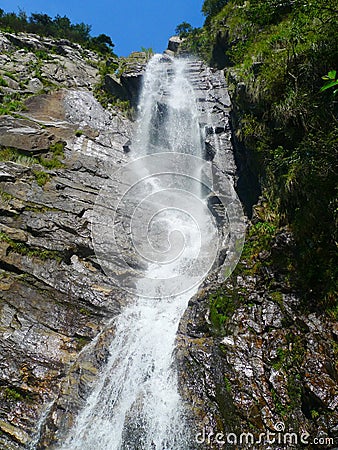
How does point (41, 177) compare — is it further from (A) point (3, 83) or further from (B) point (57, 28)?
(B) point (57, 28)

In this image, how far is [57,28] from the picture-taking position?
108 feet

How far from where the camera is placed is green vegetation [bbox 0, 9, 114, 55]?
29480 millimetres

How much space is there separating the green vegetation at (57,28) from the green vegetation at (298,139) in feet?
86.5

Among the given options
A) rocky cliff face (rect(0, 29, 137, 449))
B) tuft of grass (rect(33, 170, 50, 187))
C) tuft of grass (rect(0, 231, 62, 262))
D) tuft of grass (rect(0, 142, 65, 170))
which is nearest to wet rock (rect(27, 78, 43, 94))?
rocky cliff face (rect(0, 29, 137, 449))

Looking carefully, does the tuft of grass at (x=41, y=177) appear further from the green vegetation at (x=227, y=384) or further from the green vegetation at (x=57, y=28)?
the green vegetation at (x=57, y=28)

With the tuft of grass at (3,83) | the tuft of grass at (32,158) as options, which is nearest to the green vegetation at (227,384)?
the tuft of grass at (32,158)

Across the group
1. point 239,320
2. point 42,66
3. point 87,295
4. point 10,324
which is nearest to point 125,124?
point 42,66

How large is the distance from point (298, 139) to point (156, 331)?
6086mm

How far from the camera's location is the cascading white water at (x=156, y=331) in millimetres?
6273

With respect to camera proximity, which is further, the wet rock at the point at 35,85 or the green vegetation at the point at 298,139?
the wet rock at the point at 35,85

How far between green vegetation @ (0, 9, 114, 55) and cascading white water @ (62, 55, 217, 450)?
2033 cm

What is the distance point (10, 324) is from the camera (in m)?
8.09

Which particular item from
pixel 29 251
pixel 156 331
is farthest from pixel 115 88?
pixel 156 331

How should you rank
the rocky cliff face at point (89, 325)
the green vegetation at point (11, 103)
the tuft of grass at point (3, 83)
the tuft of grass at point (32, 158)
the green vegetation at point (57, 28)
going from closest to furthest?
the rocky cliff face at point (89, 325), the tuft of grass at point (32, 158), the green vegetation at point (11, 103), the tuft of grass at point (3, 83), the green vegetation at point (57, 28)
